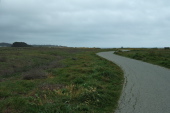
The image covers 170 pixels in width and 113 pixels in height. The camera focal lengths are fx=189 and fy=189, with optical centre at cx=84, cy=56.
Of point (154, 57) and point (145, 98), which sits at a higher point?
point (154, 57)

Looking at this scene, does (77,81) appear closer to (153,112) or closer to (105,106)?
(105,106)

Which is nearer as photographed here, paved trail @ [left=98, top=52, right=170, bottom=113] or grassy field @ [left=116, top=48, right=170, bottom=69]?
paved trail @ [left=98, top=52, right=170, bottom=113]

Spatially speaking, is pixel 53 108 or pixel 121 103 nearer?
pixel 53 108

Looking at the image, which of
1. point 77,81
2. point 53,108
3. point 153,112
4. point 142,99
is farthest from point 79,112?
point 77,81

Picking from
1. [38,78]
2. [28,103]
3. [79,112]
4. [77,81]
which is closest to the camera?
[79,112]

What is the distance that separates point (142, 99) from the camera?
731cm

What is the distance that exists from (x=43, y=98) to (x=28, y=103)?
3.28 ft

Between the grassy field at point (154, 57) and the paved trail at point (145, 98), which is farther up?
the grassy field at point (154, 57)

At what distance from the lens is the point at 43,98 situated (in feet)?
24.0

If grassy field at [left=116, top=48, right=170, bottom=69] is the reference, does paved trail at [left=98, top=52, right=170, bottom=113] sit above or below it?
below

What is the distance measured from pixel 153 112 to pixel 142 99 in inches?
57.3

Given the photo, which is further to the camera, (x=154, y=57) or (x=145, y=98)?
(x=154, y=57)

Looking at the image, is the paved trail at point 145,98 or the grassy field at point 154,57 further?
the grassy field at point 154,57

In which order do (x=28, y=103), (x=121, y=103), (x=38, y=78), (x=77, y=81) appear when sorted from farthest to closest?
(x=38, y=78) < (x=77, y=81) < (x=121, y=103) < (x=28, y=103)
